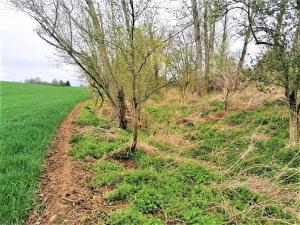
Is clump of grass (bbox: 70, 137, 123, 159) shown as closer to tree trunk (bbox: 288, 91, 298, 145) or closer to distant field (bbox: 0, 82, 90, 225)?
distant field (bbox: 0, 82, 90, 225)

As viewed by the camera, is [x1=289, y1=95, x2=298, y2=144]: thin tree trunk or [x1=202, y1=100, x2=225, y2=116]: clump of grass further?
[x1=202, y1=100, x2=225, y2=116]: clump of grass

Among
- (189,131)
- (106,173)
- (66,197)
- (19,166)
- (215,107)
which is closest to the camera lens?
(66,197)

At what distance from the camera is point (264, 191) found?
221 inches

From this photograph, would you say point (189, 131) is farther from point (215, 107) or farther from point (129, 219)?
point (129, 219)

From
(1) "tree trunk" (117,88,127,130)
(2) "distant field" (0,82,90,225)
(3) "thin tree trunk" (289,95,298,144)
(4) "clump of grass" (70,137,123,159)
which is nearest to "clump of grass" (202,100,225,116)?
(1) "tree trunk" (117,88,127,130)

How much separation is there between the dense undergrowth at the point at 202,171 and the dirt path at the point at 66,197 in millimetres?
249

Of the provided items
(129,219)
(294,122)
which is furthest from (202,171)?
(294,122)

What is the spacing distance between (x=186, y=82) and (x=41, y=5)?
352 inches

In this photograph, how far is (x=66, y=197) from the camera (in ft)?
19.4

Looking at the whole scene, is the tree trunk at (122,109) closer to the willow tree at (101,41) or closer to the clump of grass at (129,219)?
the willow tree at (101,41)

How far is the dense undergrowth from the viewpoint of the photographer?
199 inches

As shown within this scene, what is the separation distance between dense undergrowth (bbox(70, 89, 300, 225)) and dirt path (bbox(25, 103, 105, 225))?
249 millimetres

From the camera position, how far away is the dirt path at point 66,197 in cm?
518

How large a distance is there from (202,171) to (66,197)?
268cm
